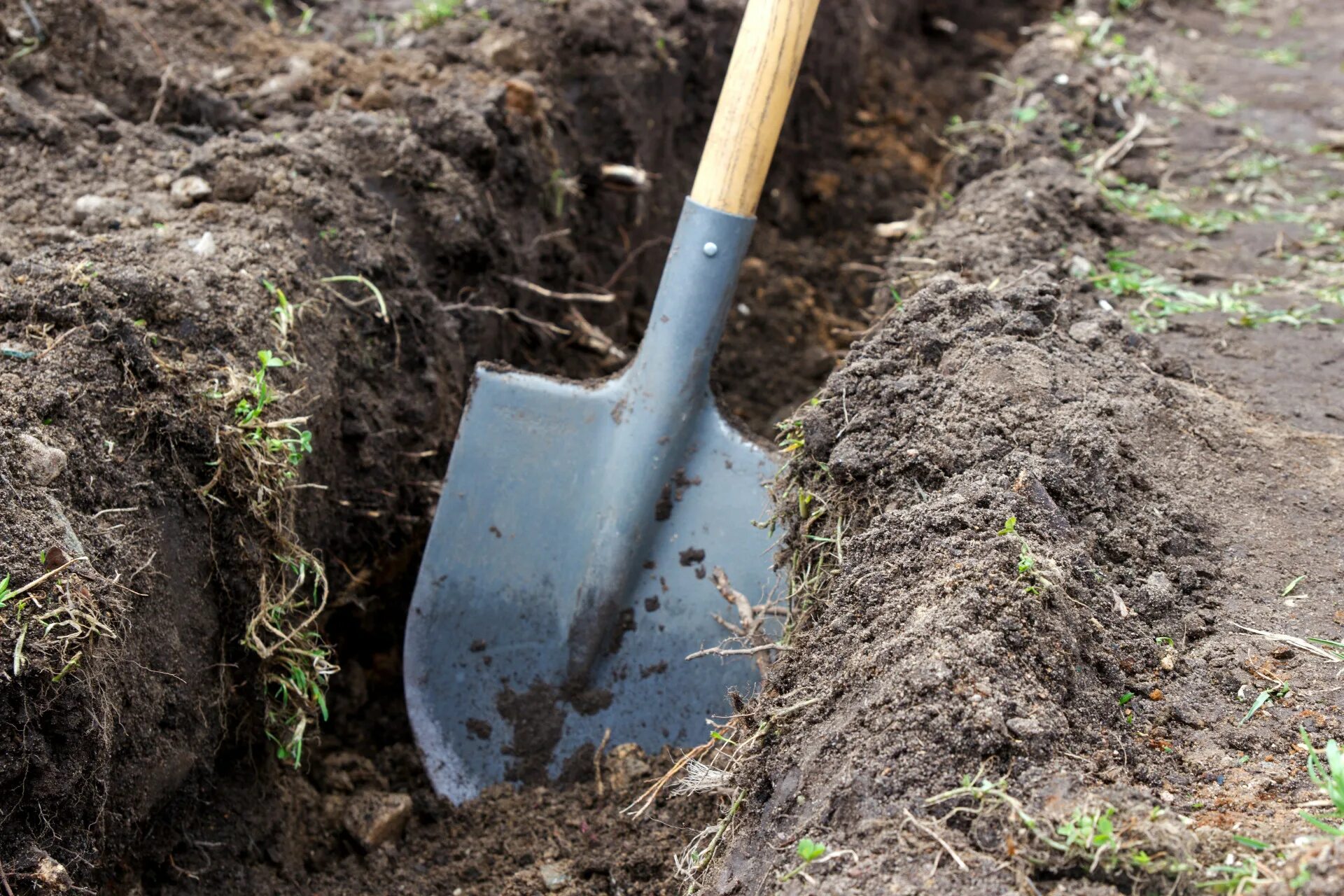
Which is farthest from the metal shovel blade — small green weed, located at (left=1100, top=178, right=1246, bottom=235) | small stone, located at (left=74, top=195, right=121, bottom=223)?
small green weed, located at (left=1100, top=178, right=1246, bottom=235)

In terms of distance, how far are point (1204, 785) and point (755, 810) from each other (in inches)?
24.5

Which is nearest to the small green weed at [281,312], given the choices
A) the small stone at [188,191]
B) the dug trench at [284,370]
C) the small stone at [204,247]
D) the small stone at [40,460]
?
the dug trench at [284,370]

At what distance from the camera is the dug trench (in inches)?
68.3

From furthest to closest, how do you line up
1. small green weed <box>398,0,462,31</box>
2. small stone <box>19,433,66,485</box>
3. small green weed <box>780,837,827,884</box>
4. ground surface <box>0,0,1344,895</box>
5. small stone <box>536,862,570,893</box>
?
small green weed <box>398,0,462,31</box>
small stone <box>536,862,570,893</box>
small stone <box>19,433,66,485</box>
ground surface <box>0,0,1344,895</box>
small green weed <box>780,837,827,884</box>

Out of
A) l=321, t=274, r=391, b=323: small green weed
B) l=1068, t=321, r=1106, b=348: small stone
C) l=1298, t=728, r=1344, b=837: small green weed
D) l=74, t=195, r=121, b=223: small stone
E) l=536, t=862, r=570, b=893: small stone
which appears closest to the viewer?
l=1298, t=728, r=1344, b=837: small green weed

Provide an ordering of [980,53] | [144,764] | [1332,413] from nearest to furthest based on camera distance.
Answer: [144,764] < [1332,413] < [980,53]

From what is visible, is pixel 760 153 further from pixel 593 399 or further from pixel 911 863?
pixel 911 863

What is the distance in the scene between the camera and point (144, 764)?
178 cm

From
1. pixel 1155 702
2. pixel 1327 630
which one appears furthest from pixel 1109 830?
pixel 1327 630

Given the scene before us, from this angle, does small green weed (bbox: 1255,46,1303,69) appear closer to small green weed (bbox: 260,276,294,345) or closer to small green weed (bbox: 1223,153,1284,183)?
small green weed (bbox: 1223,153,1284,183)

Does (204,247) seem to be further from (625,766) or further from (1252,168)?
(1252,168)

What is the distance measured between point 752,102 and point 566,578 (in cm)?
117

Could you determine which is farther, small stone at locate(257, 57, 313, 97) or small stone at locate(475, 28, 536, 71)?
small stone at locate(475, 28, 536, 71)

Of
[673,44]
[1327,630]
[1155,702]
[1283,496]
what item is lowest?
[1155,702]
